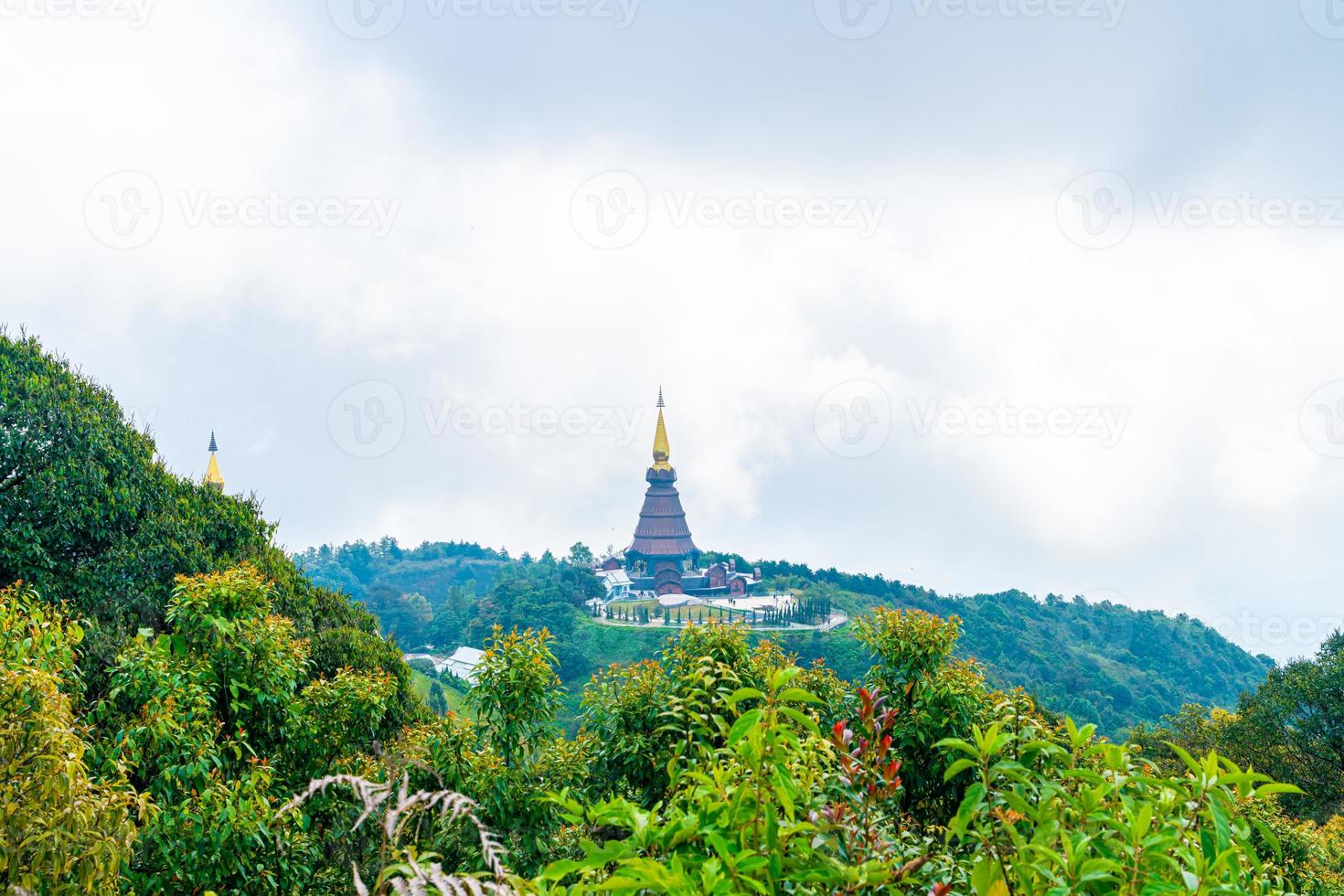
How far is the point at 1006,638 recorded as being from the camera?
59.8m

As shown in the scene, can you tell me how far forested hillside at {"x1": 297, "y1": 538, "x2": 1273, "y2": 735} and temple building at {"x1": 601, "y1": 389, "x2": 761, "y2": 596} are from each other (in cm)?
481

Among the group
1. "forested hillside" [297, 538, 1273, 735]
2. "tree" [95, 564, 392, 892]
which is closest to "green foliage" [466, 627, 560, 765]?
"tree" [95, 564, 392, 892]

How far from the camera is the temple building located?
7231cm

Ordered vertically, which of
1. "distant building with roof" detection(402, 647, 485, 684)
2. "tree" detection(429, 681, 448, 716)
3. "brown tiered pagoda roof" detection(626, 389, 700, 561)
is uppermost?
"brown tiered pagoda roof" detection(626, 389, 700, 561)

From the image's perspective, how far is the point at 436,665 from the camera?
6191 cm

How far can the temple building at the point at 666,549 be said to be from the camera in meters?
72.3

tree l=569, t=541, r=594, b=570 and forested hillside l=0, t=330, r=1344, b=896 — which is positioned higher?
tree l=569, t=541, r=594, b=570

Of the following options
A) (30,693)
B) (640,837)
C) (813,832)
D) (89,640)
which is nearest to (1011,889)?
(813,832)

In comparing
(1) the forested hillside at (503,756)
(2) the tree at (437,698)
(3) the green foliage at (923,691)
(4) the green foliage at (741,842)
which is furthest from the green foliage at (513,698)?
(2) the tree at (437,698)

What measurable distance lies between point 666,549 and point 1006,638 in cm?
2752

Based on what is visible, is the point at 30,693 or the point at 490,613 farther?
the point at 490,613

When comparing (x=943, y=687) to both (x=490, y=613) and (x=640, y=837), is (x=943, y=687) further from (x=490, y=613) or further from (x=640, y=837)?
(x=490, y=613)

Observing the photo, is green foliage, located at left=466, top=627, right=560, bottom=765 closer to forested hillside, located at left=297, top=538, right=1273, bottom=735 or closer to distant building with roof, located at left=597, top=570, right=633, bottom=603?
forested hillside, located at left=297, top=538, right=1273, bottom=735

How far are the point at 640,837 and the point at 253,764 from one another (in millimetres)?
6267
